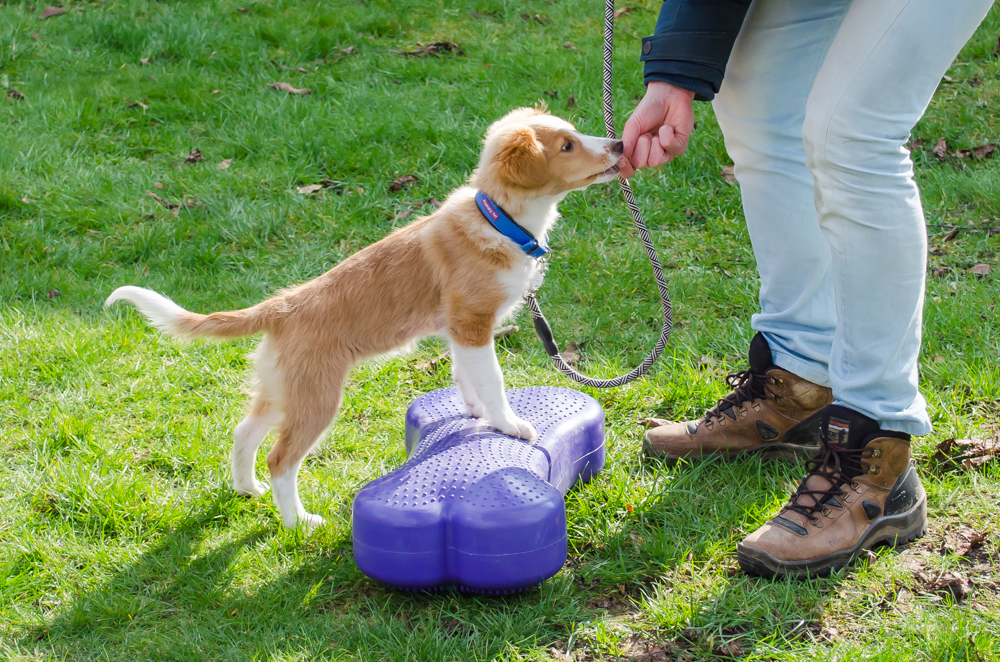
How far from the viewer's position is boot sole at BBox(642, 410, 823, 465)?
2674mm

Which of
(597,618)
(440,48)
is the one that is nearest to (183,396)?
(597,618)

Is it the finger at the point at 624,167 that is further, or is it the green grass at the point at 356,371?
the finger at the point at 624,167

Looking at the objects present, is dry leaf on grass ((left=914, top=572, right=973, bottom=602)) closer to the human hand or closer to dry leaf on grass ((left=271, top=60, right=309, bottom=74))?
the human hand

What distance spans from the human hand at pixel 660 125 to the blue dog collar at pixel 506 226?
0.43 m

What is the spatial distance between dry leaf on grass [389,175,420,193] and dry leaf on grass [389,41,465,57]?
1.98 m

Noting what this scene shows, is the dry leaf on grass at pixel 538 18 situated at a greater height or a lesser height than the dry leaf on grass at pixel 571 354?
greater

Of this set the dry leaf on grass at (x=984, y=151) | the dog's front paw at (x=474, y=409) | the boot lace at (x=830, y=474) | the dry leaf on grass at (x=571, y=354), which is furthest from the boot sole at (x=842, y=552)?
the dry leaf on grass at (x=984, y=151)

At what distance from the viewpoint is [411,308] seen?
2754 mm

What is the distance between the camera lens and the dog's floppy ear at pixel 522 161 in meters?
2.67

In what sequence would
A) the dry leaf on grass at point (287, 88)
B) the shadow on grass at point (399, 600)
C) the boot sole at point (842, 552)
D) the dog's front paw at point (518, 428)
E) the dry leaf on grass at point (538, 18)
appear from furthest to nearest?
the dry leaf on grass at point (538, 18) < the dry leaf on grass at point (287, 88) < the dog's front paw at point (518, 428) < the boot sole at point (842, 552) < the shadow on grass at point (399, 600)

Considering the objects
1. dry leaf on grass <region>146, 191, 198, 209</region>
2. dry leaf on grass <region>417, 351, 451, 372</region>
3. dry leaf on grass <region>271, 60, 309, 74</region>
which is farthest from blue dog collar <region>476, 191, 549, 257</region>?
dry leaf on grass <region>271, 60, 309, 74</region>

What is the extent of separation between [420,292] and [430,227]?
232mm

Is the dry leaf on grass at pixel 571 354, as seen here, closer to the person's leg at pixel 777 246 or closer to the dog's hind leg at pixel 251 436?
the person's leg at pixel 777 246

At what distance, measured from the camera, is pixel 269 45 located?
673 cm
